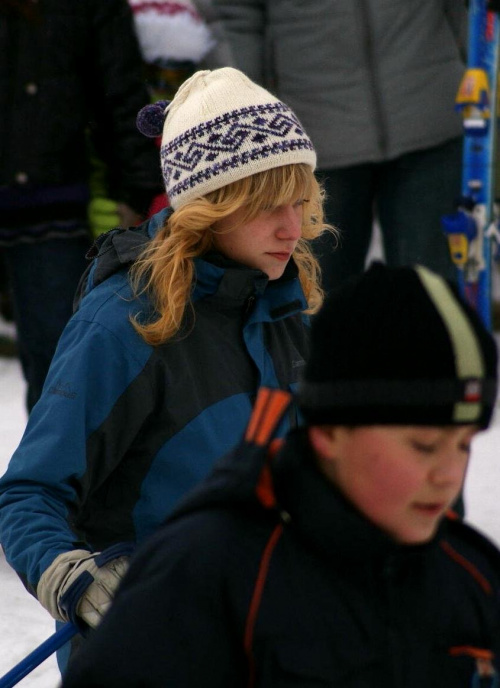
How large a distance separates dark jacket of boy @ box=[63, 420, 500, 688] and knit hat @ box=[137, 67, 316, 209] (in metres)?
0.99

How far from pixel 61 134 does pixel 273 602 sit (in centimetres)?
242

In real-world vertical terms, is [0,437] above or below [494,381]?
below

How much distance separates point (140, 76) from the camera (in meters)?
3.41

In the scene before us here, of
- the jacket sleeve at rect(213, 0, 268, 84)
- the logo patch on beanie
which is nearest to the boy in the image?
the logo patch on beanie

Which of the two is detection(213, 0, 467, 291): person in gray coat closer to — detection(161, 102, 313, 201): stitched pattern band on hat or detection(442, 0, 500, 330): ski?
detection(442, 0, 500, 330): ski

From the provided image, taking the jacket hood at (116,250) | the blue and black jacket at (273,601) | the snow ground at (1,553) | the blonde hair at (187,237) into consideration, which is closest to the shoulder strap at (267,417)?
the blue and black jacket at (273,601)

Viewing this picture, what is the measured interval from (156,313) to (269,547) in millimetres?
870

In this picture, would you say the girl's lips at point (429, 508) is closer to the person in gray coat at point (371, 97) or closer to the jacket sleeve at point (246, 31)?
the person in gray coat at point (371, 97)

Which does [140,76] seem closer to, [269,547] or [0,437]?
[0,437]

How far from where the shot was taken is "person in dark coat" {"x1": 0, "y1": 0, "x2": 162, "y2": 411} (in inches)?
129

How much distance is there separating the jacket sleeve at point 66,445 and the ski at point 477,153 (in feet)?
5.80

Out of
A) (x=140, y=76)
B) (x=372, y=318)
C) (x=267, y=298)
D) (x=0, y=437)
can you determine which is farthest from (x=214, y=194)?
(x=0, y=437)

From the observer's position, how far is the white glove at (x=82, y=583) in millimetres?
1598

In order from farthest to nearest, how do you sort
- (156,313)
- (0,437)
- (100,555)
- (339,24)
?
(0,437), (339,24), (156,313), (100,555)
